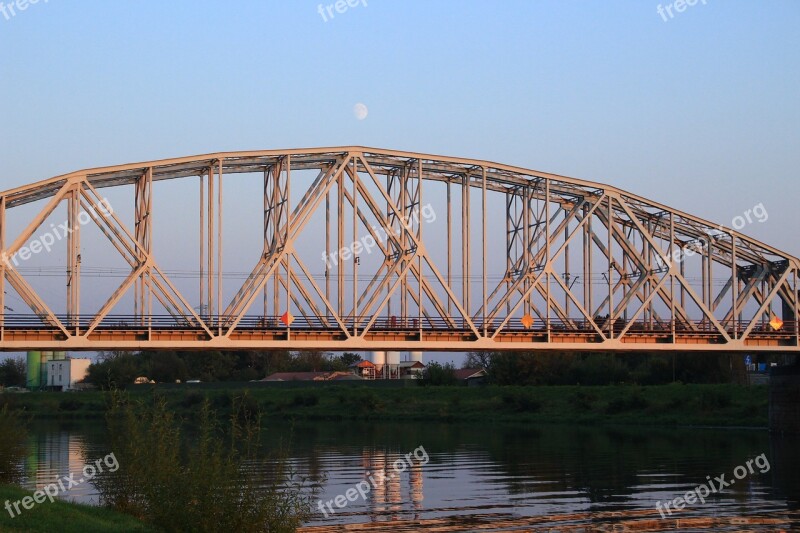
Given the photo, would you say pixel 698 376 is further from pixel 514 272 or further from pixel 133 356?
pixel 133 356

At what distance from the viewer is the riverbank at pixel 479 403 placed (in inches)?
3209

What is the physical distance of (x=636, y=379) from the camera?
340 ft

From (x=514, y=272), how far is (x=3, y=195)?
2659 cm

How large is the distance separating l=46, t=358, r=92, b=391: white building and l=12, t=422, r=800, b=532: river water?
264ft

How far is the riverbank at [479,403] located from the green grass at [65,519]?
46.8m

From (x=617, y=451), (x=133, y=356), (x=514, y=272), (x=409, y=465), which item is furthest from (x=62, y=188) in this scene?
(x=133, y=356)

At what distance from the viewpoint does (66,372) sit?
157250 millimetres

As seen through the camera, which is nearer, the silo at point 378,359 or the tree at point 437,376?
the tree at point 437,376

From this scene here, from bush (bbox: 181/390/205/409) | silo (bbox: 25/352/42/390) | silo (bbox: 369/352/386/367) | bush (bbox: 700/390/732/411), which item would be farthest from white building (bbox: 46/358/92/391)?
bush (bbox: 700/390/732/411)

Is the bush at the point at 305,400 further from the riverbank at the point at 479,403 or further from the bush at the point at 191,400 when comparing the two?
the bush at the point at 191,400

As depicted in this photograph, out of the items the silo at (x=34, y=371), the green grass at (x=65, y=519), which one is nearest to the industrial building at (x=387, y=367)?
the silo at (x=34, y=371)

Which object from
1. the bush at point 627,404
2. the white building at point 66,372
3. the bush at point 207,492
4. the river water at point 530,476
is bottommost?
A: the river water at point 530,476

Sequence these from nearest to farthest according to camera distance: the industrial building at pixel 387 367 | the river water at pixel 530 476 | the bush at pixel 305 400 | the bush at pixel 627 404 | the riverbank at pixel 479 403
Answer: the river water at pixel 530 476, the riverbank at pixel 479 403, the bush at pixel 627 404, the bush at pixel 305 400, the industrial building at pixel 387 367

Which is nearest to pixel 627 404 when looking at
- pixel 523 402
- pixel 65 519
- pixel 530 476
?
pixel 523 402
